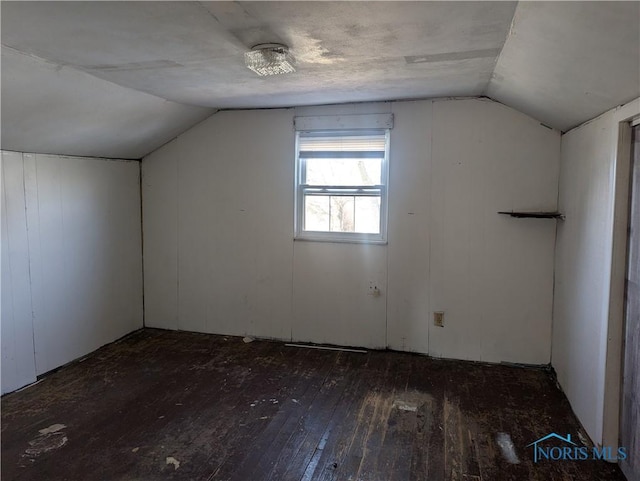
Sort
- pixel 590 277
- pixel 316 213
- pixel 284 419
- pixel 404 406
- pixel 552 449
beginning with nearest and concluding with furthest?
pixel 552 449
pixel 590 277
pixel 284 419
pixel 404 406
pixel 316 213

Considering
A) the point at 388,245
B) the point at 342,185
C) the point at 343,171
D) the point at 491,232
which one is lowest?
the point at 388,245

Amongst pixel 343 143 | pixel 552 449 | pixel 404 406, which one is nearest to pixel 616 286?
pixel 552 449

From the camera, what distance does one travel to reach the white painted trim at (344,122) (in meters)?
4.05

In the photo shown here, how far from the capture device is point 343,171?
14.0 feet

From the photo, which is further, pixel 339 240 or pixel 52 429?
pixel 339 240

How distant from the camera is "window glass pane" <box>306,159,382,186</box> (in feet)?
13.8

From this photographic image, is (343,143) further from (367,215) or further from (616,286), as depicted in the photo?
(616,286)

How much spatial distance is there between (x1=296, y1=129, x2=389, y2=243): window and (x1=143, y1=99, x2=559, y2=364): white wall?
0.11 metres

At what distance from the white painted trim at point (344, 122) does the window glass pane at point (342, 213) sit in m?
0.64

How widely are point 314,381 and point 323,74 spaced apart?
228cm

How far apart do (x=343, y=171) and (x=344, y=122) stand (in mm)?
441

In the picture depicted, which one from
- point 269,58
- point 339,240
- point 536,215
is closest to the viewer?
point 269,58

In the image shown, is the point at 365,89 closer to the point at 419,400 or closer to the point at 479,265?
the point at 479,265

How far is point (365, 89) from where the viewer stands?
3543 millimetres
